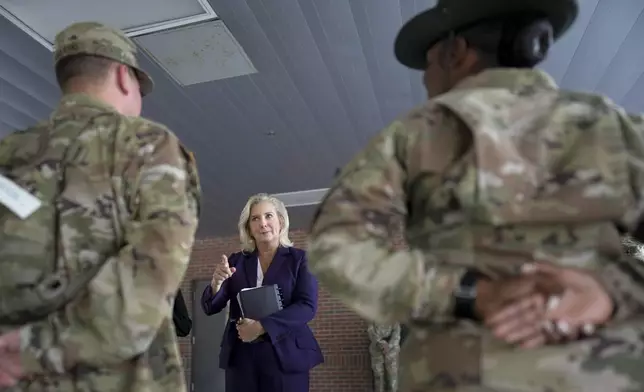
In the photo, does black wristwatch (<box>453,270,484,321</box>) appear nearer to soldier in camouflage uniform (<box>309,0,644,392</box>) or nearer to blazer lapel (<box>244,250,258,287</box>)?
soldier in camouflage uniform (<box>309,0,644,392</box>)

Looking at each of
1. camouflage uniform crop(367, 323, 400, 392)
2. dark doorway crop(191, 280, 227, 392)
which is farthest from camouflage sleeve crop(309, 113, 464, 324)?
dark doorway crop(191, 280, 227, 392)

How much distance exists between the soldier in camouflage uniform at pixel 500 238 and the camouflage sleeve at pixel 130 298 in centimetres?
29

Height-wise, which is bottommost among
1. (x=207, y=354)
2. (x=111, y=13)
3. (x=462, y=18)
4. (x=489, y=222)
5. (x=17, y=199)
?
(x=207, y=354)

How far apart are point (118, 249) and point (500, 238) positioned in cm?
70

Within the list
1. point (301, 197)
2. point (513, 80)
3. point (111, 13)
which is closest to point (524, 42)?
point (513, 80)

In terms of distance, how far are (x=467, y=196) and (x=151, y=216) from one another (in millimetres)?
561

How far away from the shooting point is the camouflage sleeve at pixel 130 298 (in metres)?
1.00

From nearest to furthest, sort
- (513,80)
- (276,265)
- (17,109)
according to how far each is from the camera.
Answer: (513,80) < (276,265) < (17,109)

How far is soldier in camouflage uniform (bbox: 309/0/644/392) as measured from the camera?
0.80m

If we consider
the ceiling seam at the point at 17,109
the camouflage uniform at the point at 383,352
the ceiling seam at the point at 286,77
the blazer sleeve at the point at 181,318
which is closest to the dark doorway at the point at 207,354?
the camouflage uniform at the point at 383,352

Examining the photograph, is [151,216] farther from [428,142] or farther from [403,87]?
[403,87]

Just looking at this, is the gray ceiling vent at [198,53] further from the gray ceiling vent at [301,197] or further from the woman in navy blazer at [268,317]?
the gray ceiling vent at [301,197]

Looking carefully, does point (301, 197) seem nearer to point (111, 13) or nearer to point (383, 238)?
point (111, 13)

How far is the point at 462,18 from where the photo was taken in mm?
1064
